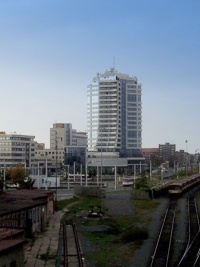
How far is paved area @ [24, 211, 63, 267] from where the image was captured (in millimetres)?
19781

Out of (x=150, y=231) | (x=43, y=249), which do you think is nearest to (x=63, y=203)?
(x=150, y=231)

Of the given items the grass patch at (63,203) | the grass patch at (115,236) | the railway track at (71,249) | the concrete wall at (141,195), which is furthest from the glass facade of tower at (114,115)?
the railway track at (71,249)

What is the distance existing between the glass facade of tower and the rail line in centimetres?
12416

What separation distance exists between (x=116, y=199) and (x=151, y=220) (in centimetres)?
1926

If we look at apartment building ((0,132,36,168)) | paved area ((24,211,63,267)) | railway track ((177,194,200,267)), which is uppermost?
apartment building ((0,132,36,168))

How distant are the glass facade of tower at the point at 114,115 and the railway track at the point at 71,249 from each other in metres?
128

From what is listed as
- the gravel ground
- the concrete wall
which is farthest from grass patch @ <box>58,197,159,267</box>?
the concrete wall

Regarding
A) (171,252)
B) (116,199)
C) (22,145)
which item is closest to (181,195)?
(116,199)

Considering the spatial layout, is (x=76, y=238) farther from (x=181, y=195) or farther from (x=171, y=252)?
(x=181, y=195)

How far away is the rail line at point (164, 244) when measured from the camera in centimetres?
1972

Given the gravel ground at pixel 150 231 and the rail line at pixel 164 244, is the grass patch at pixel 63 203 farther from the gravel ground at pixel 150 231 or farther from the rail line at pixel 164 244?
the rail line at pixel 164 244

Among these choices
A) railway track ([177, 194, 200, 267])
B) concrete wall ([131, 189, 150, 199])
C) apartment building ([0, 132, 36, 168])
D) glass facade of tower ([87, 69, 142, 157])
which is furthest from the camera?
glass facade of tower ([87, 69, 142, 157])

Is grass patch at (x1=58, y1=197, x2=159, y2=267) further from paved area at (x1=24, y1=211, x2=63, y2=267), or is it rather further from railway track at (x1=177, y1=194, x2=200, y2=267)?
railway track at (x1=177, y1=194, x2=200, y2=267)

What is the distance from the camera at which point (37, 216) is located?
2925cm
